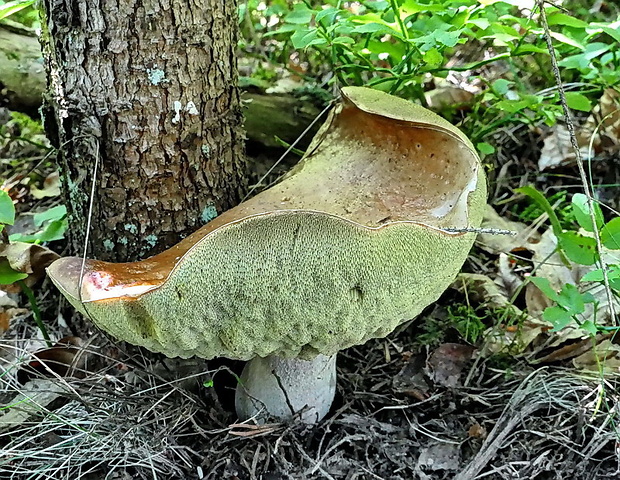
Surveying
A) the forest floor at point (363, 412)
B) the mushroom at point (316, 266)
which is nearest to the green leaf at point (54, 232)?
the forest floor at point (363, 412)

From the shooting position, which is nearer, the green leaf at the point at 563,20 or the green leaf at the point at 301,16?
the green leaf at the point at 563,20

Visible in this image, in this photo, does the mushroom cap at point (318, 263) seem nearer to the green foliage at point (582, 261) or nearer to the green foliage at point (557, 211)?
the green foliage at point (582, 261)

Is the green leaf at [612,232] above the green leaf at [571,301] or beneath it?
above

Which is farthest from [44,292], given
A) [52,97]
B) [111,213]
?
[52,97]

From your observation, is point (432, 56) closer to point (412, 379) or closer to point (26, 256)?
point (412, 379)

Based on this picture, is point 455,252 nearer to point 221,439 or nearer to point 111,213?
point 221,439

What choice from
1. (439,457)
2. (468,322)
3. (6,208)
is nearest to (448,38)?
(468,322)
